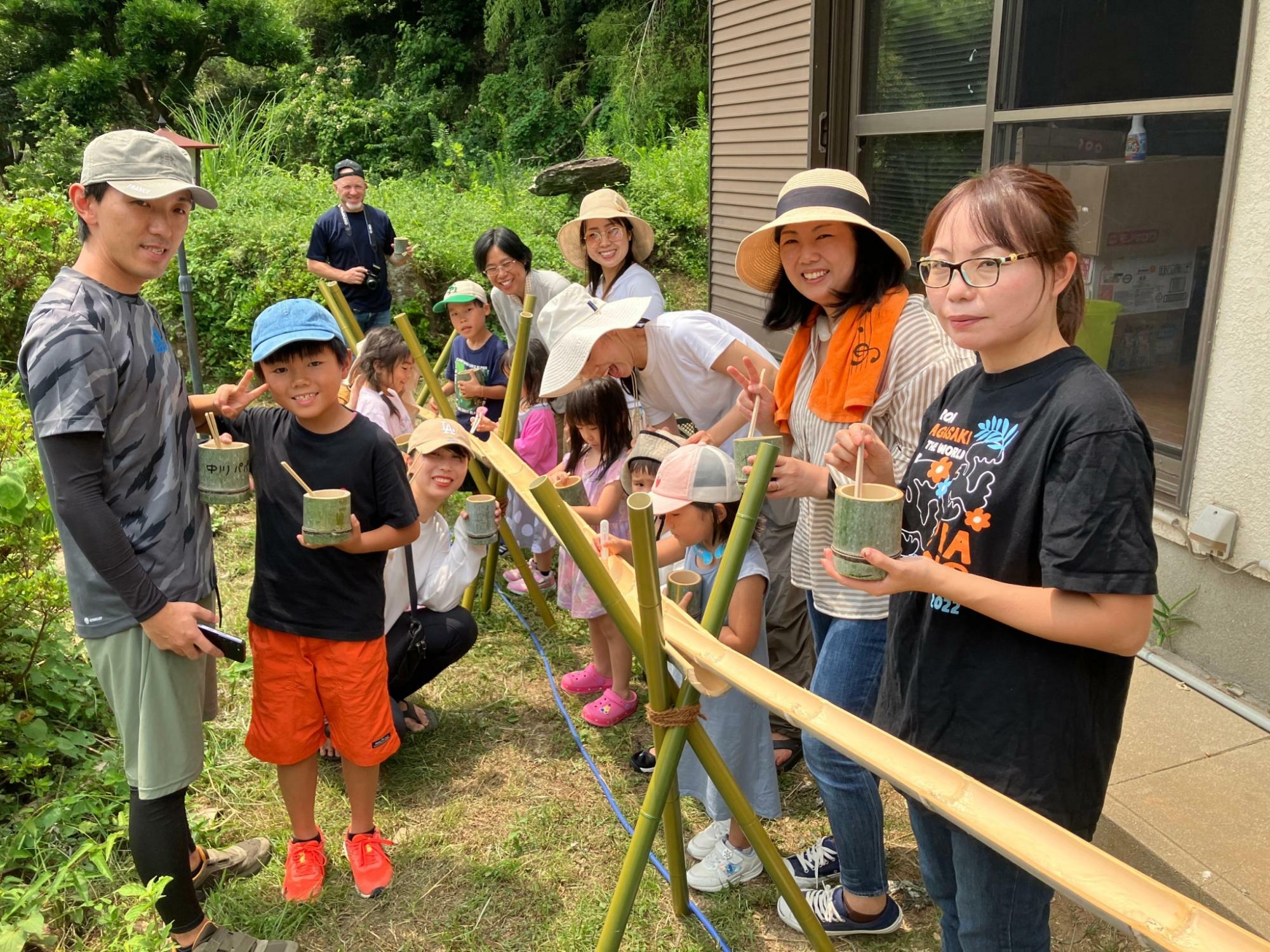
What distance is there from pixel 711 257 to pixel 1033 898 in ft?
22.3

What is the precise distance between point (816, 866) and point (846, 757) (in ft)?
2.40

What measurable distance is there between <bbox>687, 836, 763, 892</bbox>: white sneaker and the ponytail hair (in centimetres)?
193

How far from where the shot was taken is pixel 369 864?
9.46 feet

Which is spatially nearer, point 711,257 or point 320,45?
point 711,257

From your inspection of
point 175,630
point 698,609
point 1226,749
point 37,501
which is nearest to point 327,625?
point 175,630

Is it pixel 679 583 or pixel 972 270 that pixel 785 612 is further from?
pixel 972 270

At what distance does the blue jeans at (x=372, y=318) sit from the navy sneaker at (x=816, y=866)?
17.6 ft

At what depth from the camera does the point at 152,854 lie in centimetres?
239

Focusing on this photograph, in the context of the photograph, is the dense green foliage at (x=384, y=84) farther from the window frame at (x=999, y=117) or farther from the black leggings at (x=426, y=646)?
the black leggings at (x=426, y=646)

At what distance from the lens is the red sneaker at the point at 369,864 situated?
113 inches

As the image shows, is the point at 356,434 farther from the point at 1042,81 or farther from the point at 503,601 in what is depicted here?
the point at 1042,81

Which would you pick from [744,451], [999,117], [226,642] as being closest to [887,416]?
[744,451]

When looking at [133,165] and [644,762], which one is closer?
[133,165]

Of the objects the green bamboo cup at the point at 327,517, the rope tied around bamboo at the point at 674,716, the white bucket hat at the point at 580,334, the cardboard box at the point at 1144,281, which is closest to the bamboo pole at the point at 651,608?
the rope tied around bamboo at the point at 674,716
